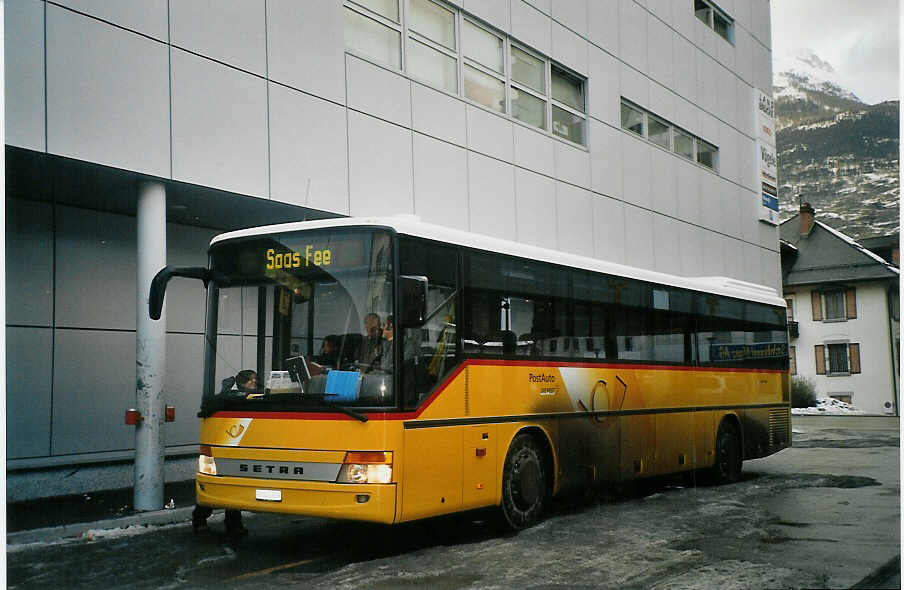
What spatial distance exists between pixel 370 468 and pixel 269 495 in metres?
1.02

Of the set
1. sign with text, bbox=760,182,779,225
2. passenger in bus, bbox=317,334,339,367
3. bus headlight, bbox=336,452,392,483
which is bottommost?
bus headlight, bbox=336,452,392,483

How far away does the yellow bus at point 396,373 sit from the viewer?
8.03 metres

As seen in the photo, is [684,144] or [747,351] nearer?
[747,351]

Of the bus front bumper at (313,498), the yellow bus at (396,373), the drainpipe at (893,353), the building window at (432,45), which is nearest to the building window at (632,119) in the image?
the building window at (432,45)

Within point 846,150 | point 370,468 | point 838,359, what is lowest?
point 370,468

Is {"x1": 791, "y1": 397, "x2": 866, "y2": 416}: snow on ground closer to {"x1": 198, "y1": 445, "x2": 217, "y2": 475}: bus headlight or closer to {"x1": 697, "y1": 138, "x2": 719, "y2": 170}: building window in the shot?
{"x1": 697, "y1": 138, "x2": 719, "y2": 170}: building window

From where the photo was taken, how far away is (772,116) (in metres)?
32.0

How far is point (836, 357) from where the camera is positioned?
1917 inches

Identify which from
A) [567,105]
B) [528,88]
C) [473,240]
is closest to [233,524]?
[473,240]

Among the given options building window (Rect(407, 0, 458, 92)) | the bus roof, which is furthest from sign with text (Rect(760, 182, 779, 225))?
the bus roof

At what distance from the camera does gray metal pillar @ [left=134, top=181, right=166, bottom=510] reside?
38.2 ft

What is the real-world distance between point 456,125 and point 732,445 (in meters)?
7.63

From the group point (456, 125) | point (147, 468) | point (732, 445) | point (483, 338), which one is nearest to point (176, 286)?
point (147, 468)

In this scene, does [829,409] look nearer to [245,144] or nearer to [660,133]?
[660,133]
